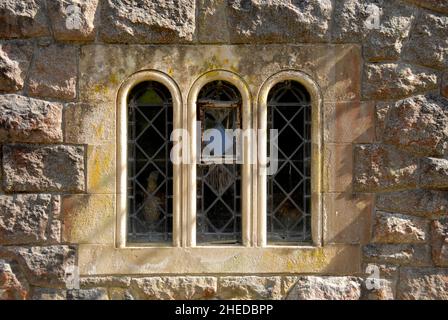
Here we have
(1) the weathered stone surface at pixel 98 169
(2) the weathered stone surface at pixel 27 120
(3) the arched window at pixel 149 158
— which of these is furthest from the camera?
(3) the arched window at pixel 149 158

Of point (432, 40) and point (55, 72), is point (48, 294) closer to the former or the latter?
point (55, 72)

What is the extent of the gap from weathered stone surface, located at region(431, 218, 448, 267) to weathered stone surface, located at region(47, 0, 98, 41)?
283cm

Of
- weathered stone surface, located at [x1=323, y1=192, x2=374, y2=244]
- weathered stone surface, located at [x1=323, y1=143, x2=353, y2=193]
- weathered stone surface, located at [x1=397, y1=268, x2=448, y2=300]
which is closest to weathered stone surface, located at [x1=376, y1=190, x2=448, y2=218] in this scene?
weathered stone surface, located at [x1=323, y1=192, x2=374, y2=244]

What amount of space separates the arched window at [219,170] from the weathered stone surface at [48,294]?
3.47 ft

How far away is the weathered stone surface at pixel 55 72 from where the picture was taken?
3.82m

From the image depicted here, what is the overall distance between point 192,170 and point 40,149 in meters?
1.09

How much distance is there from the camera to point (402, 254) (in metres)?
3.88

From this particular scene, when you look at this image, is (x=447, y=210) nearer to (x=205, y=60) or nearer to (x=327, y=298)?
(x=327, y=298)

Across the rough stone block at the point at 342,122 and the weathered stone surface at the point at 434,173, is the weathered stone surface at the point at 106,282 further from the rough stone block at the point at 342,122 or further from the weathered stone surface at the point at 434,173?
the weathered stone surface at the point at 434,173

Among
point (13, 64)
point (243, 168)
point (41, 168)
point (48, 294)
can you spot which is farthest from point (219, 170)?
point (13, 64)

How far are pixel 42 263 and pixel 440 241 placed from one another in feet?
9.34

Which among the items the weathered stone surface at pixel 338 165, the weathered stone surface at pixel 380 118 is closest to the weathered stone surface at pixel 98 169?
the weathered stone surface at pixel 338 165

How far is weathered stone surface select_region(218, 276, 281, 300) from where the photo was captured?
3.92 meters

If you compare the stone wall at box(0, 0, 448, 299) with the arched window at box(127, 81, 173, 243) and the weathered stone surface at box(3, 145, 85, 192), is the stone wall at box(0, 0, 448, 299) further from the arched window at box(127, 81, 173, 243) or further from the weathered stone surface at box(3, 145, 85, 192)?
the arched window at box(127, 81, 173, 243)
